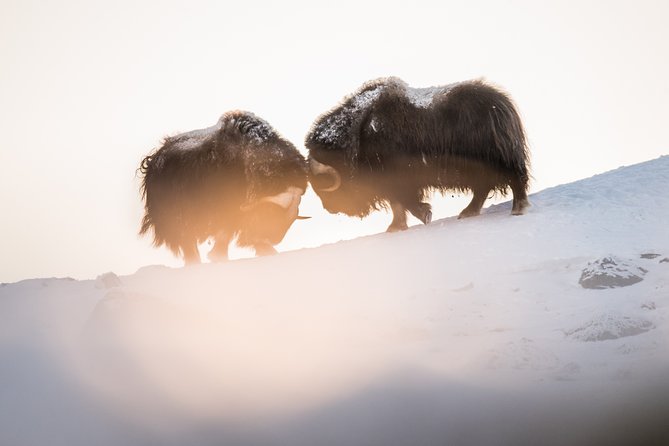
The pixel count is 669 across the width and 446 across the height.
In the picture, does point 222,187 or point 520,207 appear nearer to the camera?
point 520,207

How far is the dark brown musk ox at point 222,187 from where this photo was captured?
8.76 m

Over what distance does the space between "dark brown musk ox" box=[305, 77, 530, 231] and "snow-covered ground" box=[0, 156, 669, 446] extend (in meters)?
1.19

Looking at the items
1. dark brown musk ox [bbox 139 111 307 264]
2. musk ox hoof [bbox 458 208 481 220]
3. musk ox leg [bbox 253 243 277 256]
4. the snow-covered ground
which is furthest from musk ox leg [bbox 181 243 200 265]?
musk ox hoof [bbox 458 208 481 220]

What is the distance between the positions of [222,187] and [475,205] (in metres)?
2.62

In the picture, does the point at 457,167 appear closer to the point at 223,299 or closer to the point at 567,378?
the point at 223,299

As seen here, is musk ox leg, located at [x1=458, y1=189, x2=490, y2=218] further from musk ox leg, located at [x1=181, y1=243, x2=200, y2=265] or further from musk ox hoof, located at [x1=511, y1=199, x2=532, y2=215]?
musk ox leg, located at [x1=181, y1=243, x2=200, y2=265]

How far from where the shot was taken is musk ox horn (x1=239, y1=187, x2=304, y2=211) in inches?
350

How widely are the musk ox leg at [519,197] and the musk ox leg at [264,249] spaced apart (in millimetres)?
2512

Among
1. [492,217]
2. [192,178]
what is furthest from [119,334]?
[492,217]

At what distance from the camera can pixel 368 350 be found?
497 centimetres

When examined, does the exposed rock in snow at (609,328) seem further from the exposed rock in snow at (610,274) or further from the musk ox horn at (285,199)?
the musk ox horn at (285,199)

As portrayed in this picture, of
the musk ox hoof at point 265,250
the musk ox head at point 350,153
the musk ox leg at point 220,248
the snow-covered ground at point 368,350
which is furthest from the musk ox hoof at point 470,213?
the musk ox leg at point 220,248

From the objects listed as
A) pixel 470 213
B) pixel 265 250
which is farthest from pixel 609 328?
pixel 265 250

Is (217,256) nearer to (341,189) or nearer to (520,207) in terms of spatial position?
(341,189)
